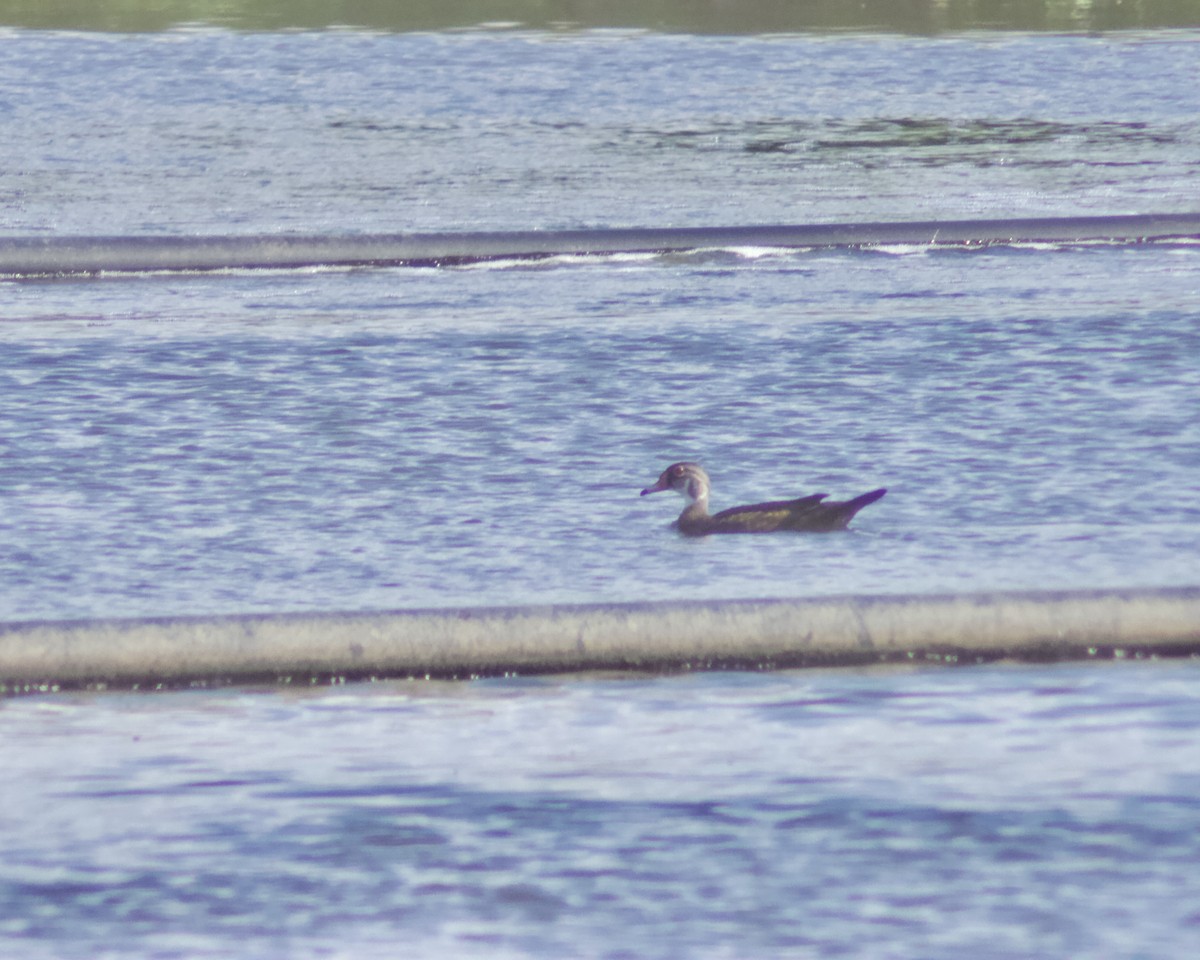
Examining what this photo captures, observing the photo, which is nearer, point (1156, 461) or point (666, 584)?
point (666, 584)

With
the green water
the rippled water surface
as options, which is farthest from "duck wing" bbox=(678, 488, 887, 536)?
the green water

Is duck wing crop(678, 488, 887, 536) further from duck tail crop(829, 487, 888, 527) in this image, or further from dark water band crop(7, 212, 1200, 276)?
dark water band crop(7, 212, 1200, 276)

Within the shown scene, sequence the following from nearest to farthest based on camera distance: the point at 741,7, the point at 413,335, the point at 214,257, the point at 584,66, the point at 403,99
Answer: the point at 413,335
the point at 214,257
the point at 403,99
the point at 584,66
the point at 741,7

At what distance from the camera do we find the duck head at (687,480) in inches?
187

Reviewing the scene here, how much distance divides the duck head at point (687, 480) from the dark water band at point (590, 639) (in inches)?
42.0

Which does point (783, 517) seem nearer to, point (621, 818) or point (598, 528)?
point (598, 528)

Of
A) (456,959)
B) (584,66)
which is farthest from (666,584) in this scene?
(584,66)

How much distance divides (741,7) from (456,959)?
641 inches

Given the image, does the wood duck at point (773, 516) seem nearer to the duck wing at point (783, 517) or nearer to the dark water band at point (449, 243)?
the duck wing at point (783, 517)

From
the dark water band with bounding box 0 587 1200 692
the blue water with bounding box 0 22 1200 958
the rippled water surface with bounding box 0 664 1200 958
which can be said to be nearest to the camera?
the rippled water surface with bounding box 0 664 1200 958

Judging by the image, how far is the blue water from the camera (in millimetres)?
2791

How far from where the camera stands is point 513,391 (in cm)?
608

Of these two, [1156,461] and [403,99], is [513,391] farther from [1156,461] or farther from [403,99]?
[403,99]

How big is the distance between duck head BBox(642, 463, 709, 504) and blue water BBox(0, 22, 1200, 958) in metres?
0.09
